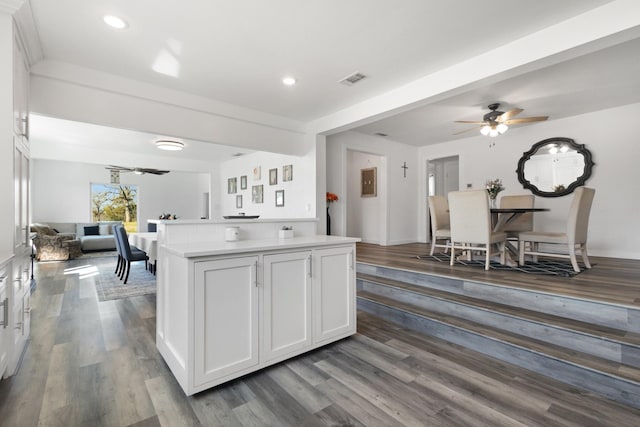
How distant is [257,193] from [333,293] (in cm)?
461

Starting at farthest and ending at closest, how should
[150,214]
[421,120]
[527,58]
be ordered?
[150,214], [421,120], [527,58]

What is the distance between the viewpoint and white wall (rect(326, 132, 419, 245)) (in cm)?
554

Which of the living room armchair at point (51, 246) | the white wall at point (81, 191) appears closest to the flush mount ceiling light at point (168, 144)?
the living room armchair at point (51, 246)

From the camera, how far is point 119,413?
5.46ft

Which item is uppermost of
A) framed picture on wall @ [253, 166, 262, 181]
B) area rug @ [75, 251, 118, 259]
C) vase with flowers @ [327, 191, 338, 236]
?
framed picture on wall @ [253, 166, 262, 181]

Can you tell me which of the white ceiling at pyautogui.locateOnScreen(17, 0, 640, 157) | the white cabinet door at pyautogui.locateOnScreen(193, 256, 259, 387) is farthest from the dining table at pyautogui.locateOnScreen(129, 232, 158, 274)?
the white cabinet door at pyautogui.locateOnScreen(193, 256, 259, 387)

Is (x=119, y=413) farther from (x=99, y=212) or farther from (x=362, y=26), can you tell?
(x=99, y=212)

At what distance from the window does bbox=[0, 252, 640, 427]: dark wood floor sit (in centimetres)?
760

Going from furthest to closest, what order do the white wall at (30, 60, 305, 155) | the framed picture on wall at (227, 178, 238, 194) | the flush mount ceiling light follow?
the framed picture on wall at (227, 178, 238, 194) → the flush mount ceiling light → the white wall at (30, 60, 305, 155)

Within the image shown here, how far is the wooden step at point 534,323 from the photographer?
1991mm

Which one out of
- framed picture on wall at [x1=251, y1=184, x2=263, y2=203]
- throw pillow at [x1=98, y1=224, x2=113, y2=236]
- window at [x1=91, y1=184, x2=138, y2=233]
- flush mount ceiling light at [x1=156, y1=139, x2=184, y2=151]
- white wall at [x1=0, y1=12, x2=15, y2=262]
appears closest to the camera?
white wall at [x1=0, y1=12, x2=15, y2=262]

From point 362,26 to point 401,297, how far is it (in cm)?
264

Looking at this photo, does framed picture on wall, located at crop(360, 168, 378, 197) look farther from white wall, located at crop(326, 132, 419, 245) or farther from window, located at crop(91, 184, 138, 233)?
window, located at crop(91, 184, 138, 233)

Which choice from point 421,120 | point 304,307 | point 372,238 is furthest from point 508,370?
point 372,238
